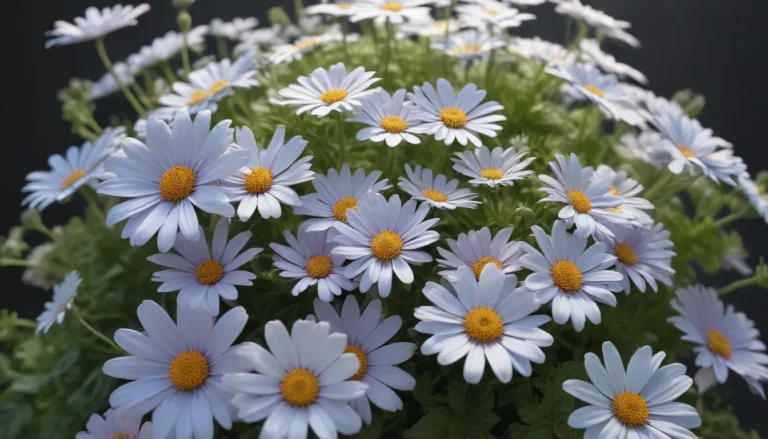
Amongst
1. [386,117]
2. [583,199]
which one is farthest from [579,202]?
[386,117]

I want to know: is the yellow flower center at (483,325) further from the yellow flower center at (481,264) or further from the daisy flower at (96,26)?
the daisy flower at (96,26)

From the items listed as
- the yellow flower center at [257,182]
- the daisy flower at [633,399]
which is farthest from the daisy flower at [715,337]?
the yellow flower center at [257,182]

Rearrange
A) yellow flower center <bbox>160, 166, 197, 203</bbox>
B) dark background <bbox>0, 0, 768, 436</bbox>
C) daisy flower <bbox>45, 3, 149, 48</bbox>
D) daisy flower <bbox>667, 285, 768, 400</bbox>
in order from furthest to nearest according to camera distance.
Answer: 1. dark background <bbox>0, 0, 768, 436</bbox>
2. daisy flower <bbox>45, 3, 149, 48</bbox>
3. daisy flower <bbox>667, 285, 768, 400</bbox>
4. yellow flower center <bbox>160, 166, 197, 203</bbox>

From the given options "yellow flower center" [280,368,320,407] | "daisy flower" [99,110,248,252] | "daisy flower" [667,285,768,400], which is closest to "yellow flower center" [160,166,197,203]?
"daisy flower" [99,110,248,252]

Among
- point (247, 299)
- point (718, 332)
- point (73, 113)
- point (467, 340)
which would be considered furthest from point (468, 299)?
point (73, 113)

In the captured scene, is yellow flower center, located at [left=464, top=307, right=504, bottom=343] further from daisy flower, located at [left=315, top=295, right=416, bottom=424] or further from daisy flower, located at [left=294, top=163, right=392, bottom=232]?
daisy flower, located at [left=294, top=163, right=392, bottom=232]

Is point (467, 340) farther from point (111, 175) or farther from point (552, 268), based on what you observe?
point (111, 175)
